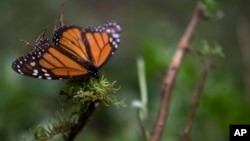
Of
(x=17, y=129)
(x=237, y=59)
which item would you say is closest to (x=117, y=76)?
(x=237, y=59)

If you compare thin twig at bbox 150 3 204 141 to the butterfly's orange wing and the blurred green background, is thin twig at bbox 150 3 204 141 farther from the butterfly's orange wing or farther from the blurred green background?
the butterfly's orange wing

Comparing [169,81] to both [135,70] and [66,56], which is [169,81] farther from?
[135,70]

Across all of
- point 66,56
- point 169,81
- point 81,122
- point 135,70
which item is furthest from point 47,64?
point 135,70

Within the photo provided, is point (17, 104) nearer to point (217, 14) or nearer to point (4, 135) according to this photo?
point (4, 135)

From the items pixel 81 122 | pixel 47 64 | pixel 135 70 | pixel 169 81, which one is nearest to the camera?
pixel 81 122

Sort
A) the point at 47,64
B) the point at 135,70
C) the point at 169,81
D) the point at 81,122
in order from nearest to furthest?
the point at 81,122
the point at 47,64
the point at 169,81
the point at 135,70

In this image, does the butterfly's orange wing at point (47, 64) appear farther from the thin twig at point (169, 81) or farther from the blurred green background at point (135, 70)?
the blurred green background at point (135, 70)
